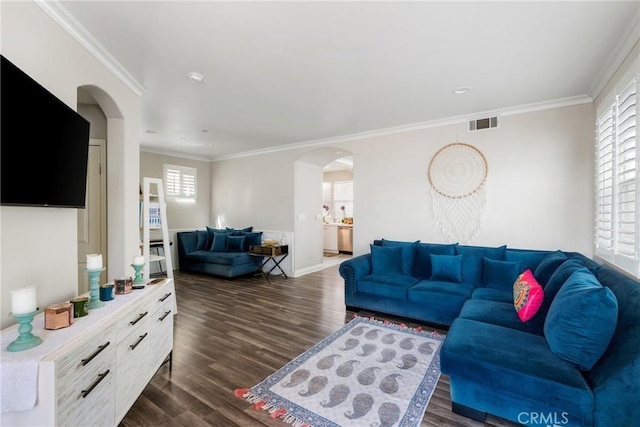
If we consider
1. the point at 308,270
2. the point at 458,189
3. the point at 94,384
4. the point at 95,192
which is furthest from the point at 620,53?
the point at 308,270

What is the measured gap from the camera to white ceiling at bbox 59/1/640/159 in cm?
197

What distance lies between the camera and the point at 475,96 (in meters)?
3.45

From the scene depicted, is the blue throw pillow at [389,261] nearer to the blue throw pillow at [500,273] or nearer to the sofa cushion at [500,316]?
the blue throw pillow at [500,273]

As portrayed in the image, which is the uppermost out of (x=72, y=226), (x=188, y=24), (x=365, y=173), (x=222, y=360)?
(x=188, y=24)

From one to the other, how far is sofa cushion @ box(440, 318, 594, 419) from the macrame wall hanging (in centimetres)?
220

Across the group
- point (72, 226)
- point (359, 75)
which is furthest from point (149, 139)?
point (359, 75)

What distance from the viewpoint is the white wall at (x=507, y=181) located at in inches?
139

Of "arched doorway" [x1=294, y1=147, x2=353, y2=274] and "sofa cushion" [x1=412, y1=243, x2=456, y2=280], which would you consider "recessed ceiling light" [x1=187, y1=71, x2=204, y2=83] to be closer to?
"arched doorway" [x1=294, y1=147, x2=353, y2=274]

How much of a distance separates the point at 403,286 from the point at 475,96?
248cm

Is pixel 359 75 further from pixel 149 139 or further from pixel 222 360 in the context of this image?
pixel 149 139

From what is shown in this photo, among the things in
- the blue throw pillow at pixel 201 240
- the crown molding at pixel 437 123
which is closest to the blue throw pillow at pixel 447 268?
the crown molding at pixel 437 123

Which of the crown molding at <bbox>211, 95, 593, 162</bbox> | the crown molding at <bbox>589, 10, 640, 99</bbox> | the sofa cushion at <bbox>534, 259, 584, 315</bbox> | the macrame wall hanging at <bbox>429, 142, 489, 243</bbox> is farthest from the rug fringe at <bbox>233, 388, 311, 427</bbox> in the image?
the crown molding at <bbox>211, 95, 593, 162</bbox>

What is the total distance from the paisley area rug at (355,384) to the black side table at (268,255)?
2863 millimetres

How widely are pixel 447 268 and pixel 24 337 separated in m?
3.82
